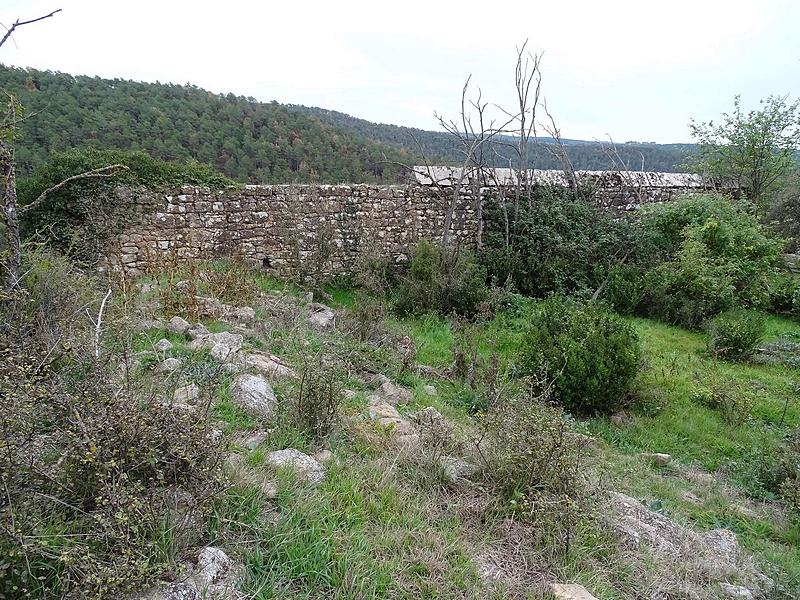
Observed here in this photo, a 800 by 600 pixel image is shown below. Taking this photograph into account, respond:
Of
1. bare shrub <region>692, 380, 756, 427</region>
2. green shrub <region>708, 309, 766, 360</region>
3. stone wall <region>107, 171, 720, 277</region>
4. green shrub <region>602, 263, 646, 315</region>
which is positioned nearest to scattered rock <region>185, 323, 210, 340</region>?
stone wall <region>107, 171, 720, 277</region>

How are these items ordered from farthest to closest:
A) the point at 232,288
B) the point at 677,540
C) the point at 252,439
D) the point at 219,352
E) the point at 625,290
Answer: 1. the point at 625,290
2. the point at 232,288
3. the point at 219,352
4. the point at 677,540
5. the point at 252,439

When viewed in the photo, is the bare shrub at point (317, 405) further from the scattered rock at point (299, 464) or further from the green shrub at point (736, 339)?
the green shrub at point (736, 339)

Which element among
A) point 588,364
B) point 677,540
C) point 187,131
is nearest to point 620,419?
point 588,364

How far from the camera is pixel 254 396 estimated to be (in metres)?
3.18

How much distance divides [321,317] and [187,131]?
1099cm

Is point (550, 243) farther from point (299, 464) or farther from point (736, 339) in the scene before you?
point (299, 464)

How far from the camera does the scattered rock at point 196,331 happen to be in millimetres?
4273

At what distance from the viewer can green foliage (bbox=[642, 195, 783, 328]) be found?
763cm

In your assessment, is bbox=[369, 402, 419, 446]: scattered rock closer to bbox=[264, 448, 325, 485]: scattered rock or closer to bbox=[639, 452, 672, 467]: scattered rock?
bbox=[264, 448, 325, 485]: scattered rock

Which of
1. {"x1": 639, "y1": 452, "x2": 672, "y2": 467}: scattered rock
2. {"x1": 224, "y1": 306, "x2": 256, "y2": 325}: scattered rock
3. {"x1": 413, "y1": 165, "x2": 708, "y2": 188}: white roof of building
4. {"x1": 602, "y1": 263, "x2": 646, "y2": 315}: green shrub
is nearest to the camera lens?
{"x1": 639, "y1": 452, "x2": 672, "y2": 467}: scattered rock

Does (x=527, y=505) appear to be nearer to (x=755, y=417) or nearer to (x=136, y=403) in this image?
(x=136, y=403)

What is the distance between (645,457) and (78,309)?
4511 millimetres

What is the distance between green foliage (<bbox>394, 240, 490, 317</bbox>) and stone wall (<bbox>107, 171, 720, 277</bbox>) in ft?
4.66

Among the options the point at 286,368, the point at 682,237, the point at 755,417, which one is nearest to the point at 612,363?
the point at 755,417
